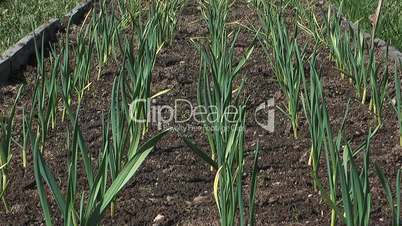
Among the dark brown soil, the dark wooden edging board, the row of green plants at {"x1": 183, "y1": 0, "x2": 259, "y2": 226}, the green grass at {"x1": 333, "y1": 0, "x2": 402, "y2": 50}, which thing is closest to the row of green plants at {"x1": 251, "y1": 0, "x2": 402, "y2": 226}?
the dark brown soil

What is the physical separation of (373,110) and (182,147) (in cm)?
95

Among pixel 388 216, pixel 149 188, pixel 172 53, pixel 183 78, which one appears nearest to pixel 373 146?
pixel 388 216

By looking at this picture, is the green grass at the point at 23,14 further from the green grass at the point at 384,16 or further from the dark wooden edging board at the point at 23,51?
the green grass at the point at 384,16

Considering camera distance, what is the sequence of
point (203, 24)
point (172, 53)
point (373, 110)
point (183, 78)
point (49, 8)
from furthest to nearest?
point (49, 8), point (203, 24), point (172, 53), point (183, 78), point (373, 110)

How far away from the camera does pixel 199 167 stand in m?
2.77

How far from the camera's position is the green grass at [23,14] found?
4766mm

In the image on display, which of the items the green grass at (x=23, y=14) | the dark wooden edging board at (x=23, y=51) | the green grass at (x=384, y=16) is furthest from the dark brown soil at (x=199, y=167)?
the green grass at (x=23, y=14)

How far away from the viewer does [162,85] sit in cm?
382

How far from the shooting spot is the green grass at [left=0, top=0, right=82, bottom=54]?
188 inches

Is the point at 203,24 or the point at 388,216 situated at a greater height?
the point at 388,216

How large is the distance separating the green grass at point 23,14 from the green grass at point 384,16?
212 cm

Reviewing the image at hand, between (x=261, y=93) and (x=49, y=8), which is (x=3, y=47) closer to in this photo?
(x=49, y=8)

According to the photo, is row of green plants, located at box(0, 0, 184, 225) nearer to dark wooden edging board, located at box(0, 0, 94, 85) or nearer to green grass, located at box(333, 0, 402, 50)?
dark wooden edging board, located at box(0, 0, 94, 85)

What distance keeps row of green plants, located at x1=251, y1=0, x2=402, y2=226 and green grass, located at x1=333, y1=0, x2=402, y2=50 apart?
42 cm
